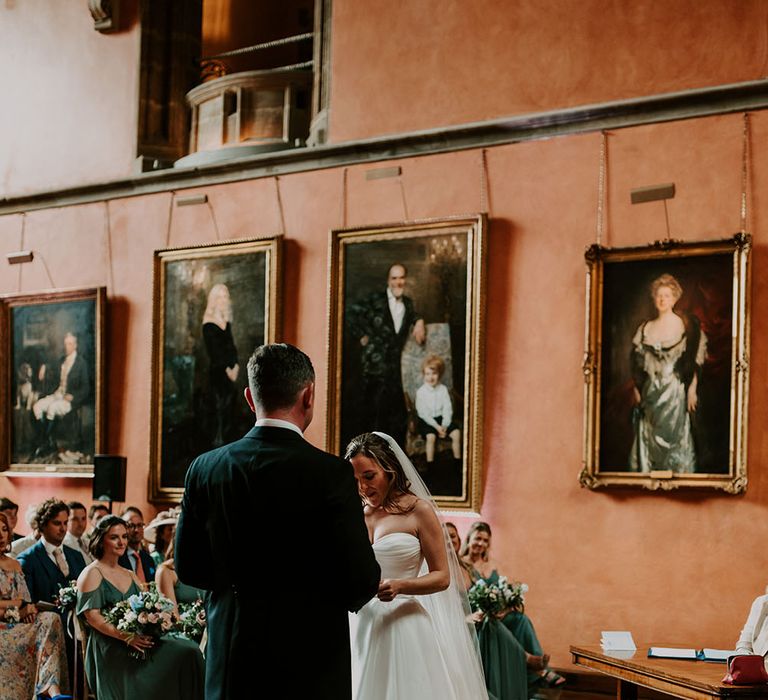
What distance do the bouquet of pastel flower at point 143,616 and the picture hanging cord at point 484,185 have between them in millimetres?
5443

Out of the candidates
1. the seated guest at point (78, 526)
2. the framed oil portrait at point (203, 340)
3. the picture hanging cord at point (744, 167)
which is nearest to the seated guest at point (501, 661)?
the picture hanging cord at point (744, 167)

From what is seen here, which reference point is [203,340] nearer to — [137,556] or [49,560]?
[137,556]

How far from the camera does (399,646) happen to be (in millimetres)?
5570

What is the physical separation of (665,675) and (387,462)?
2.36 metres

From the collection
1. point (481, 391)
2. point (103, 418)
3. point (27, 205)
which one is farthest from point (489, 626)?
point (27, 205)

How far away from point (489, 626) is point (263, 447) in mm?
5829

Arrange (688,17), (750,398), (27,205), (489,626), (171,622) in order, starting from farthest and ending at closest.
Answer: (27,205) → (688,17) → (750,398) → (489,626) → (171,622)

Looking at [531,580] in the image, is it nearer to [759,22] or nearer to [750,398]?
[750,398]

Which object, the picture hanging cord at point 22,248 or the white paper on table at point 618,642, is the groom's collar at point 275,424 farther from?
the picture hanging cord at point 22,248

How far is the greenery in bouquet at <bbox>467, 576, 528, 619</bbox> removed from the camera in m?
8.79

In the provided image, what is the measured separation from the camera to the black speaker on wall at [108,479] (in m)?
13.0

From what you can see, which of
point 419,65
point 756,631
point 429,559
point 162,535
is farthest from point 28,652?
point 419,65

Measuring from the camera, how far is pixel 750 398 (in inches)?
391

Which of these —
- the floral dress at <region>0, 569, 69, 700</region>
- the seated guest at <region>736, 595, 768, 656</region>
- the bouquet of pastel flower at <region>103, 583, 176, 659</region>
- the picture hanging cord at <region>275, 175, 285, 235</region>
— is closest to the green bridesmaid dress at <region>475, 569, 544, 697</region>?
the seated guest at <region>736, 595, 768, 656</region>
